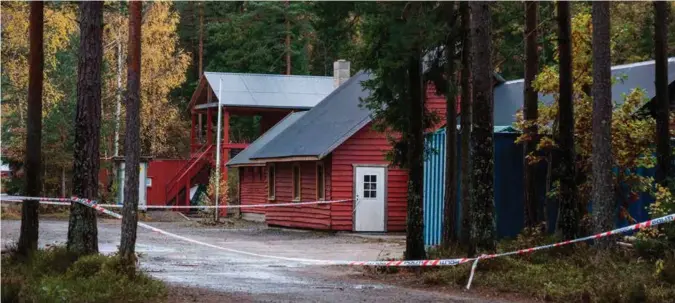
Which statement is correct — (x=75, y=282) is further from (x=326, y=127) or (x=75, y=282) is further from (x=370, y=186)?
(x=326, y=127)

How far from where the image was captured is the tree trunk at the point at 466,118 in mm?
16656

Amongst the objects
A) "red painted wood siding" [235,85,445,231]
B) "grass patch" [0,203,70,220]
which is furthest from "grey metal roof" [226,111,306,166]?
"red painted wood siding" [235,85,445,231]

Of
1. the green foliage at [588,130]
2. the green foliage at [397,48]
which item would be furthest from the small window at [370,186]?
the green foliage at [397,48]

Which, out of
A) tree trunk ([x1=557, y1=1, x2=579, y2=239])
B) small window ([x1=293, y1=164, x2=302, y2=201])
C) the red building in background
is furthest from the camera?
the red building in background

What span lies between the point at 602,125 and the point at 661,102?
4335 millimetres

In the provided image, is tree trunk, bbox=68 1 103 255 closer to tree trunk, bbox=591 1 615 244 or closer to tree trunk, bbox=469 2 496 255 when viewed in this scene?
tree trunk, bbox=469 2 496 255

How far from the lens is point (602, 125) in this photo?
13594 mm

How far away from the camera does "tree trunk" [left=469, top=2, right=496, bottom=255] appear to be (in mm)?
14602

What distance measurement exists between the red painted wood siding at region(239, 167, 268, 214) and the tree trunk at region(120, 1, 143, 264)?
2371cm

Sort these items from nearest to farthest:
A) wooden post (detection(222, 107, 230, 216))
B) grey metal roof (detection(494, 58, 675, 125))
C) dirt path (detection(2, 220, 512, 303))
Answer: dirt path (detection(2, 220, 512, 303))
grey metal roof (detection(494, 58, 675, 125))
wooden post (detection(222, 107, 230, 216))

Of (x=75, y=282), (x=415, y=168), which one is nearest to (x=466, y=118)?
(x=415, y=168)

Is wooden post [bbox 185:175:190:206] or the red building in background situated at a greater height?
the red building in background

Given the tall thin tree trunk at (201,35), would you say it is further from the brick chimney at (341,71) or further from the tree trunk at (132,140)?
the tree trunk at (132,140)

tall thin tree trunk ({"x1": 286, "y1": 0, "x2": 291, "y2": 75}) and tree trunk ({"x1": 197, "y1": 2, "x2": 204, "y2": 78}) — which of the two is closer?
tall thin tree trunk ({"x1": 286, "y1": 0, "x2": 291, "y2": 75})
